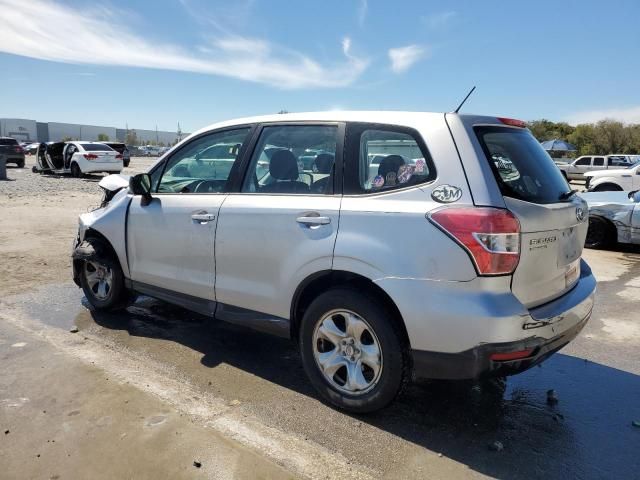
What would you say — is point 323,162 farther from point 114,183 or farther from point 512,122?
point 114,183

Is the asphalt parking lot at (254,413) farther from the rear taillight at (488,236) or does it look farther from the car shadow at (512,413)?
the rear taillight at (488,236)

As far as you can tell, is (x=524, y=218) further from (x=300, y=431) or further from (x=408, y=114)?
(x=300, y=431)

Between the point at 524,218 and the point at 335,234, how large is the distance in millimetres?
1067

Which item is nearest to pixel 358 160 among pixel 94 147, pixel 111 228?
pixel 111 228

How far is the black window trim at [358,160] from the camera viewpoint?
2911 millimetres

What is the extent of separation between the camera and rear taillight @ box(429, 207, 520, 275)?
2635mm

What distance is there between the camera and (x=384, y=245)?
288 centimetres

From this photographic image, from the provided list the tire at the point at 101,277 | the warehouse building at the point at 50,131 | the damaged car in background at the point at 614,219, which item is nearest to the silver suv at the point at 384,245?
the tire at the point at 101,277

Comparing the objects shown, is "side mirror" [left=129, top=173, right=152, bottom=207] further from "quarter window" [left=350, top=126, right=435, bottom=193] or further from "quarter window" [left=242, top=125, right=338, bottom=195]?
"quarter window" [left=350, top=126, right=435, bottom=193]

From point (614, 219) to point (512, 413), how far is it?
688 centimetres

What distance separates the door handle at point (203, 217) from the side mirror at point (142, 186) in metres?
0.67

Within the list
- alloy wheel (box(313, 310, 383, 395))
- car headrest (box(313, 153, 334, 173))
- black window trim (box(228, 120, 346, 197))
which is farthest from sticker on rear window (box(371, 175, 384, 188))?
alloy wheel (box(313, 310, 383, 395))

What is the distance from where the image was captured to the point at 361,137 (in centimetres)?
325

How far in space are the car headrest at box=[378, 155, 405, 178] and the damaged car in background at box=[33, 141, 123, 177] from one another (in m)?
21.6
